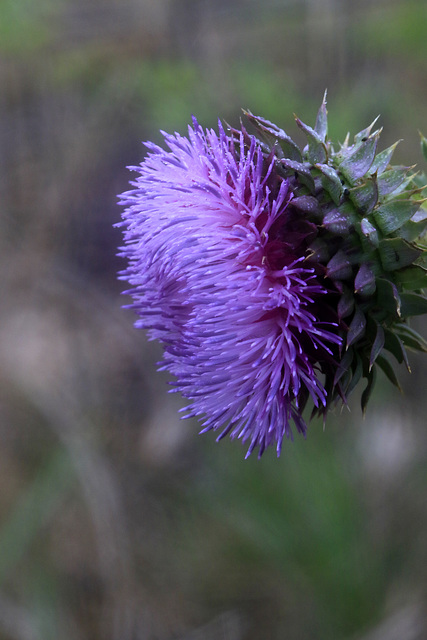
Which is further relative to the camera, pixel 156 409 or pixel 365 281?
pixel 156 409

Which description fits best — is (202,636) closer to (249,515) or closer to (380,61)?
(249,515)

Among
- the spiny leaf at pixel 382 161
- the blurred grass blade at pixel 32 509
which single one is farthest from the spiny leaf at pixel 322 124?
the blurred grass blade at pixel 32 509

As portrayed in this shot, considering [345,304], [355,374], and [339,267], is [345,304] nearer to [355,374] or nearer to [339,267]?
[339,267]

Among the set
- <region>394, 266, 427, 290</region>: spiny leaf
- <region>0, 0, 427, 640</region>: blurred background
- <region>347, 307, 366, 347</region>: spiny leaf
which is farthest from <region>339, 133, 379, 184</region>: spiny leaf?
<region>0, 0, 427, 640</region>: blurred background

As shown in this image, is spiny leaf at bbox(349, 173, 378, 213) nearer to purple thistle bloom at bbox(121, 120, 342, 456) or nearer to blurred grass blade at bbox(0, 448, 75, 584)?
purple thistle bloom at bbox(121, 120, 342, 456)

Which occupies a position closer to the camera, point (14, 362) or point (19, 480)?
point (19, 480)

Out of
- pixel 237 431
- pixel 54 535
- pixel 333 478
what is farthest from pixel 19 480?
pixel 237 431

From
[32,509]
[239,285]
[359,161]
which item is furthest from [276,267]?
[32,509]
